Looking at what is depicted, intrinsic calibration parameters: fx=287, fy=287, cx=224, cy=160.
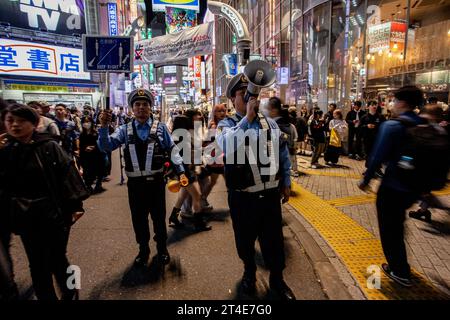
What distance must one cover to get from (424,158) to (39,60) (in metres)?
24.3

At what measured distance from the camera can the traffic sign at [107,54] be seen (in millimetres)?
7625

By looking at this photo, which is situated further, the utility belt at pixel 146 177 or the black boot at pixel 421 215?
the black boot at pixel 421 215

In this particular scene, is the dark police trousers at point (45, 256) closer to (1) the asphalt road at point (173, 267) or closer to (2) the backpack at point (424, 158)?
(1) the asphalt road at point (173, 267)

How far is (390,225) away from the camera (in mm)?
2834

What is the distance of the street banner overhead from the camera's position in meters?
8.83

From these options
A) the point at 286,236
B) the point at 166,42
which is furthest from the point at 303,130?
the point at 286,236

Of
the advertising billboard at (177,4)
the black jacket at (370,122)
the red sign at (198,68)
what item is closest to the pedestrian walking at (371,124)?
the black jacket at (370,122)

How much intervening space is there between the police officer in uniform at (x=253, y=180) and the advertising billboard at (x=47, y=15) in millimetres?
24170

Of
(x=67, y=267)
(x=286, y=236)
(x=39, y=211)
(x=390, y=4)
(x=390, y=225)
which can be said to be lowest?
(x=286, y=236)

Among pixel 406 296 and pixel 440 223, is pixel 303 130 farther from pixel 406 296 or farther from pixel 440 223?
pixel 406 296

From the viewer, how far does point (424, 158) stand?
2553mm

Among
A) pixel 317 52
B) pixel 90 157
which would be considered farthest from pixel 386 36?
pixel 90 157

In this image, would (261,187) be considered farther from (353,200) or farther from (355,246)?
(353,200)
